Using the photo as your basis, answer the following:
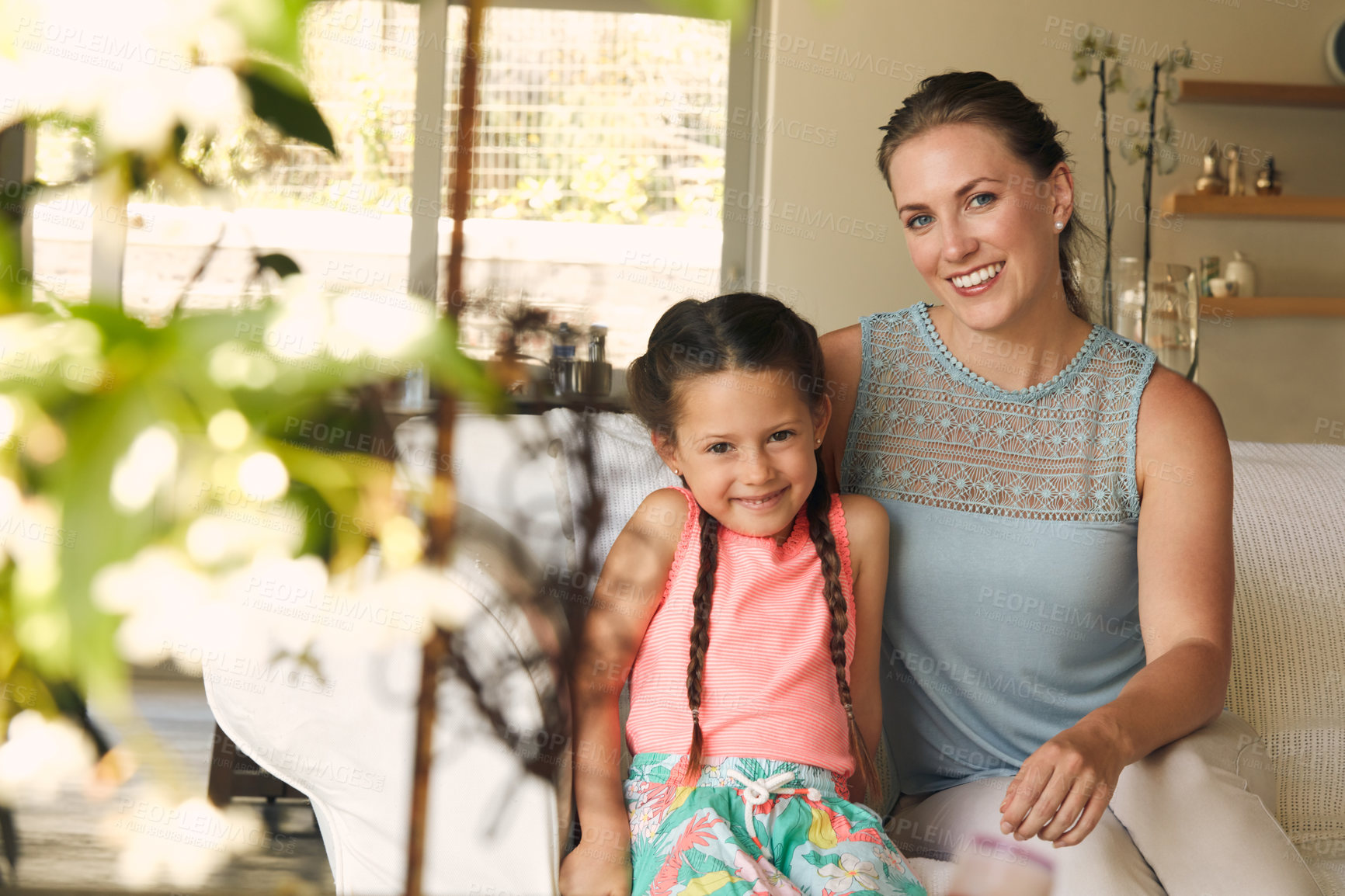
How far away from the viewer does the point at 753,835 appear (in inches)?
43.3

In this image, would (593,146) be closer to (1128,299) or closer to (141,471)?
(1128,299)

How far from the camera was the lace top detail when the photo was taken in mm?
1329

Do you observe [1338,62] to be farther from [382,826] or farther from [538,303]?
[538,303]

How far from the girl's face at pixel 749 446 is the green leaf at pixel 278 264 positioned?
0.95 meters

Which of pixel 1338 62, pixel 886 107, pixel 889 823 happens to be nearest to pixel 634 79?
pixel 886 107

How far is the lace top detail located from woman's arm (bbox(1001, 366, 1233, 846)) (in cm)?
3

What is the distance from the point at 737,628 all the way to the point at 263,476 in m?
1.06

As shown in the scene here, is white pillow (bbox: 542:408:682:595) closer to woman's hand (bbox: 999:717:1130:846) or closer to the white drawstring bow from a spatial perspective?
the white drawstring bow

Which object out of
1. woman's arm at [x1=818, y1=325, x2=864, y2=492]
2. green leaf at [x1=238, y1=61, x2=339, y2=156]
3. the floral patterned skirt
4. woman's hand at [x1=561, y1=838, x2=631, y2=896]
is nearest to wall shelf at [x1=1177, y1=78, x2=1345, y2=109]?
woman's arm at [x1=818, y1=325, x2=864, y2=492]

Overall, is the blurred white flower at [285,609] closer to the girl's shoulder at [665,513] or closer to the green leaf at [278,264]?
the green leaf at [278,264]

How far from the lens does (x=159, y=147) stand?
0.79 ft

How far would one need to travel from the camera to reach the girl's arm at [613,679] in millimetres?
1103

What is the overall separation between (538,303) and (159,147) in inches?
4.0

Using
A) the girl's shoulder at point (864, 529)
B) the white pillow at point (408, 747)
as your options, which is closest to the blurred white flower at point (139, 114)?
the white pillow at point (408, 747)
